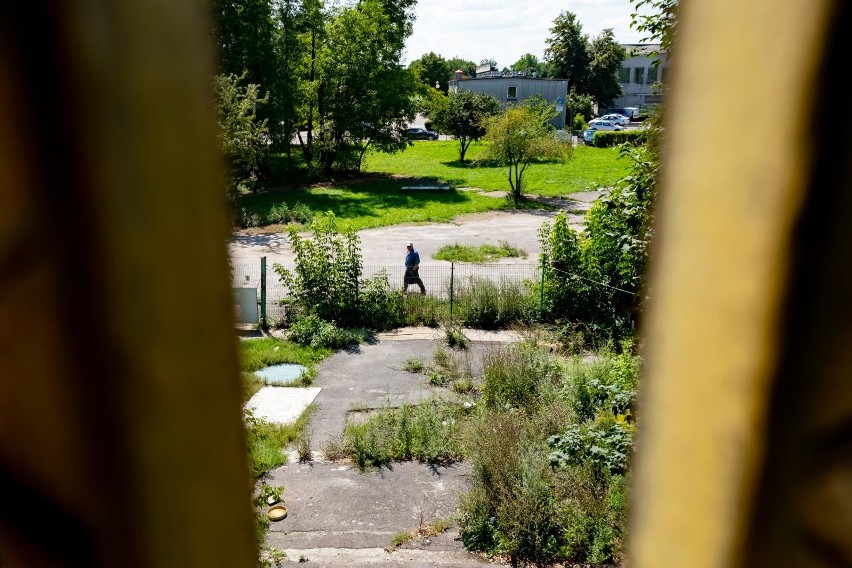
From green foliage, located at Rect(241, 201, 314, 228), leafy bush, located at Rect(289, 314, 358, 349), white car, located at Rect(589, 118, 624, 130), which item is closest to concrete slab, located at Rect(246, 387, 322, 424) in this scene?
leafy bush, located at Rect(289, 314, 358, 349)

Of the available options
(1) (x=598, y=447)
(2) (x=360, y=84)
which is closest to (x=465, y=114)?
(2) (x=360, y=84)

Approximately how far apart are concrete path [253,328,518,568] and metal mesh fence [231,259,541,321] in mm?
4117

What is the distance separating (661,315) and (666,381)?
3 centimetres

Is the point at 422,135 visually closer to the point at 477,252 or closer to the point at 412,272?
the point at 477,252

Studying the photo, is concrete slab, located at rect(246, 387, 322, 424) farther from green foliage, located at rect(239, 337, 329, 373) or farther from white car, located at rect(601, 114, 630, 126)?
white car, located at rect(601, 114, 630, 126)

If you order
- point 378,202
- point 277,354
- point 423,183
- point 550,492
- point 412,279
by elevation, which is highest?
point 423,183

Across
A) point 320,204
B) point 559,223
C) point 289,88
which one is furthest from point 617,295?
point 289,88

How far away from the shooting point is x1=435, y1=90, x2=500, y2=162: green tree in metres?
40.9

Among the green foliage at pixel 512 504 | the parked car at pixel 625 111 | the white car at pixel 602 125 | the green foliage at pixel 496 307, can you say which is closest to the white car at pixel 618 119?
the white car at pixel 602 125

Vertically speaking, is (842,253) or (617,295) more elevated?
(842,253)

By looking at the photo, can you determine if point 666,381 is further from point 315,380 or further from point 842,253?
point 315,380

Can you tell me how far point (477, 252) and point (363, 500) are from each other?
13470 millimetres

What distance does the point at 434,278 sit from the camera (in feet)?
59.0

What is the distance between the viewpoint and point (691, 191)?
0.28 m
